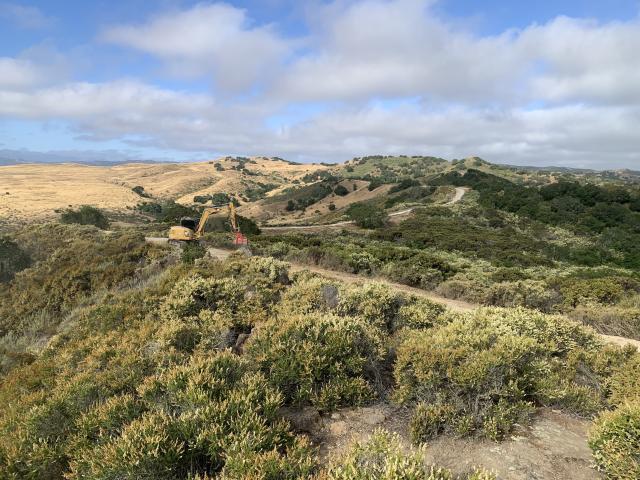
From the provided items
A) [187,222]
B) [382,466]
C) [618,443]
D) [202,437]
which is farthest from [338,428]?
[187,222]

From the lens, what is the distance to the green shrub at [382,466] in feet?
10.7

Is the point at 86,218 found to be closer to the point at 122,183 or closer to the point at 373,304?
the point at 373,304

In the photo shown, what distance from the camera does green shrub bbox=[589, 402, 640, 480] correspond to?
12.0ft

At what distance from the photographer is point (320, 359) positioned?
5.57 meters

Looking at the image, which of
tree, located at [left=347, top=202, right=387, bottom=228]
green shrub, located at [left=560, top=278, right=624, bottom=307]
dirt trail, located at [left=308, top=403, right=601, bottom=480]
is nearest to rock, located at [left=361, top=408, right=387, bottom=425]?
dirt trail, located at [left=308, top=403, right=601, bottom=480]

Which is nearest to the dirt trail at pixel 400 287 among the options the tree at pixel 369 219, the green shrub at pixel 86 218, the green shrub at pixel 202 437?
the green shrub at pixel 202 437

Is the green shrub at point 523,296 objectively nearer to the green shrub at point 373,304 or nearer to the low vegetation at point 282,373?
the low vegetation at point 282,373

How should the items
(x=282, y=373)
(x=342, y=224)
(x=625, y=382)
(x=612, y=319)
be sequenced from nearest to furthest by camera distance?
(x=282, y=373) → (x=625, y=382) → (x=612, y=319) → (x=342, y=224)

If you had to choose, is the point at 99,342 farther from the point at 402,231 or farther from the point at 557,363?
the point at 402,231

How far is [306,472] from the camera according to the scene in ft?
12.2

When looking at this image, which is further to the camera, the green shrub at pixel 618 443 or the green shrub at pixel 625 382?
the green shrub at pixel 625 382

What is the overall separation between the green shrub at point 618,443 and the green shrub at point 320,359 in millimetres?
2615

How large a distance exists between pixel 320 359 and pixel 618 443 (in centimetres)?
341

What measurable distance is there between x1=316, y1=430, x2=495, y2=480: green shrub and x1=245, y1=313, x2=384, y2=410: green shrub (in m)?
1.58
